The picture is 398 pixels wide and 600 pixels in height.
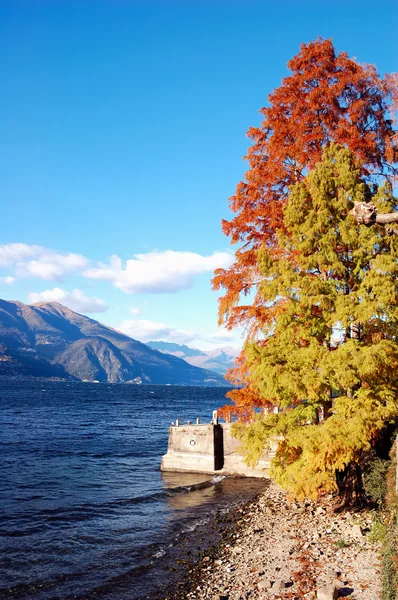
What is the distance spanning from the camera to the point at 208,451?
29.7 m

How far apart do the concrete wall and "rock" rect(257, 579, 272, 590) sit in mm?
16458

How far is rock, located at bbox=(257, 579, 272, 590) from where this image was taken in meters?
11.4

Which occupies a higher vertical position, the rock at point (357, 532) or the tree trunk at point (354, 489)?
the tree trunk at point (354, 489)

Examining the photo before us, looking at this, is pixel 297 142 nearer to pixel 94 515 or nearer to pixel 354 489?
pixel 354 489

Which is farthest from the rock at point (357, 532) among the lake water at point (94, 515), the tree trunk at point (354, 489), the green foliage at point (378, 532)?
the lake water at point (94, 515)

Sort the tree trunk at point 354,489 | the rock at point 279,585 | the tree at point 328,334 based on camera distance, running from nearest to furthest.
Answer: the rock at point 279,585 < the tree at point 328,334 < the tree trunk at point 354,489

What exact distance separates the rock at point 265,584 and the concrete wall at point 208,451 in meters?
16.5

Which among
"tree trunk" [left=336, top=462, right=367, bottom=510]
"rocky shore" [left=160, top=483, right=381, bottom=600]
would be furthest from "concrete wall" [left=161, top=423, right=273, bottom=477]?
"tree trunk" [left=336, top=462, right=367, bottom=510]

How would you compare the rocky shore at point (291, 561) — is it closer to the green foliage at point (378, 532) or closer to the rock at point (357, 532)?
the rock at point (357, 532)

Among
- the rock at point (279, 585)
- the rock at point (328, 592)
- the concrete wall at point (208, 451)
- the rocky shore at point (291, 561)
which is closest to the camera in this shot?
the rock at point (328, 592)

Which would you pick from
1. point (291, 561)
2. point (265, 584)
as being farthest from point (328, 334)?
point (265, 584)

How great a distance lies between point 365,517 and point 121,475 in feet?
71.5

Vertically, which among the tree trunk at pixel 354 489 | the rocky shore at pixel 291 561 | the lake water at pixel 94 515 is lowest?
the lake water at pixel 94 515

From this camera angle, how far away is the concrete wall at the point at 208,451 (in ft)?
94.3
